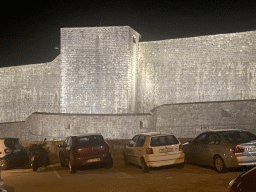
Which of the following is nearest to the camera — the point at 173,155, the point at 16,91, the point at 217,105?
the point at 173,155

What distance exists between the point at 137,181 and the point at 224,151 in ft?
8.26

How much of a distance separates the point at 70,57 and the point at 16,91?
276 inches

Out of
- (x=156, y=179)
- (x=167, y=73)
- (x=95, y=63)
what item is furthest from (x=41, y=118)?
(x=156, y=179)

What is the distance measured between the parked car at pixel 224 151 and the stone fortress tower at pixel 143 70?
14.6 metres

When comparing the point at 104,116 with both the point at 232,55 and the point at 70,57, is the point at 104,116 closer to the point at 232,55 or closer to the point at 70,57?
the point at 70,57

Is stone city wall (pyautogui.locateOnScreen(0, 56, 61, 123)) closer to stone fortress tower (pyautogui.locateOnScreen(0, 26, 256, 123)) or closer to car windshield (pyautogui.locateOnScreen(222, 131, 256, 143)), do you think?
stone fortress tower (pyautogui.locateOnScreen(0, 26, 256, 123))

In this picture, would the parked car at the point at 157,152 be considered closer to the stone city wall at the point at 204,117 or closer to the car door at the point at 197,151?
the car door at the point at 197,151

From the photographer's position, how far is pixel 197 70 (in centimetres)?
2511

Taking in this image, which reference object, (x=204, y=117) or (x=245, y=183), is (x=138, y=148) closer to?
(x=245, y=183)

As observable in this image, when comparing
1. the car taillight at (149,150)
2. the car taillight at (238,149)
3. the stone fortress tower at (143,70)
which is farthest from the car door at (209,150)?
the stone fortress tower at (143,70)

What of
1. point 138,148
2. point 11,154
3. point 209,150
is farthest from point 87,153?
point 209,150

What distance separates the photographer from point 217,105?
70.9 ft

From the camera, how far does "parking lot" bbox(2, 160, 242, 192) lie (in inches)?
295

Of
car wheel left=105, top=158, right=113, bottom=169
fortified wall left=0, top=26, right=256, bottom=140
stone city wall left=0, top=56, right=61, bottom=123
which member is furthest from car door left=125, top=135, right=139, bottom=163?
stone city wall left=0, top=56, right=61, bottom=123
